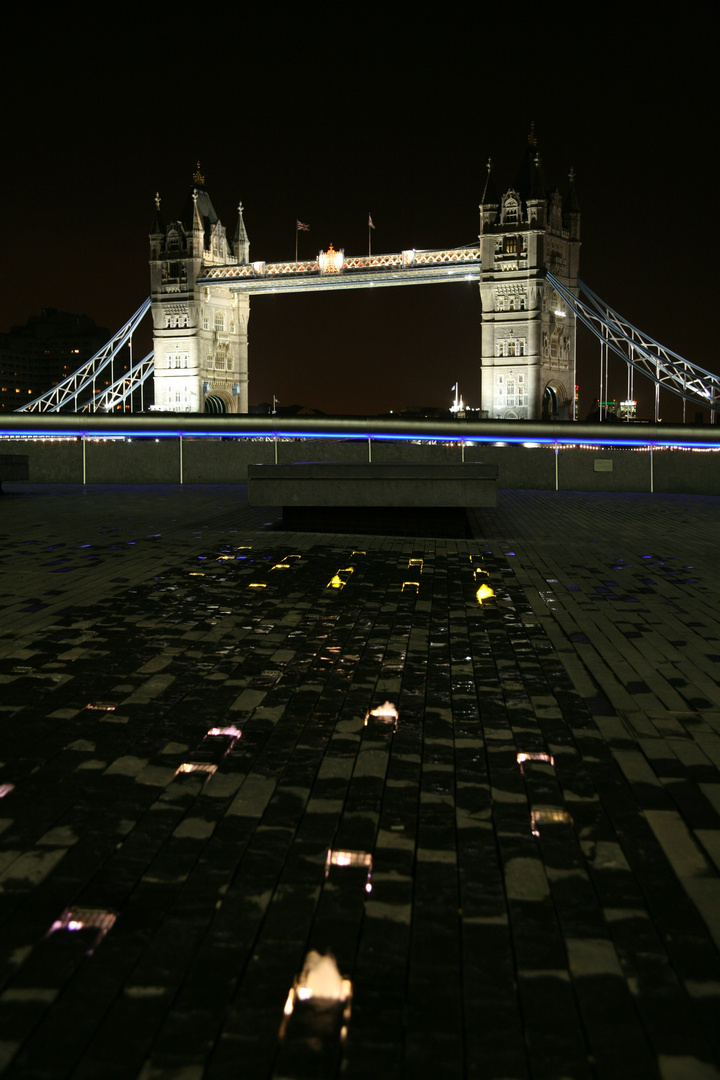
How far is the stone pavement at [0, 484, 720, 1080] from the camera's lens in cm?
154

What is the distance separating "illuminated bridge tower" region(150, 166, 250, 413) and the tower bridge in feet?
0.22

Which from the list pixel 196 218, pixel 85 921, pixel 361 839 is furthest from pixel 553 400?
pixel 85 921

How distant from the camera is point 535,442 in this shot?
15516mm

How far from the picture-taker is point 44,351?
14850 centimetres

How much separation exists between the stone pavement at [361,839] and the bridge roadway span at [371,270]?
161 ft

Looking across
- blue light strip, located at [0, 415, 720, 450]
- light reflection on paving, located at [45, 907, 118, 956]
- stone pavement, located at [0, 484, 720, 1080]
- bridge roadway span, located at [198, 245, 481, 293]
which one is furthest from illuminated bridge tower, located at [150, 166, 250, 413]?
light reflection on paving, located at [45, 907, 118, 956]

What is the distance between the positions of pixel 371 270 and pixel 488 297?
7126 mm

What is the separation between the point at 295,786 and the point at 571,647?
189cm

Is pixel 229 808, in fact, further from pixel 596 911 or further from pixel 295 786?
pixel 596 911

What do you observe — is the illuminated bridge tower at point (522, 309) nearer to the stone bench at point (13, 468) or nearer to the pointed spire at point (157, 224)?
the pointed spire at point (157, 224)

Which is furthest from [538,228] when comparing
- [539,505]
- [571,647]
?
[571,647]

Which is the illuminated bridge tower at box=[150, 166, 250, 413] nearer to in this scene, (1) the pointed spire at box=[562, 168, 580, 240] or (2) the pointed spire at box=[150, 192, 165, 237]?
(2) the pointed spire at box=[150, 192, 165, 237]

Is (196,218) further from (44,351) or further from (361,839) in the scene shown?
(44,351)

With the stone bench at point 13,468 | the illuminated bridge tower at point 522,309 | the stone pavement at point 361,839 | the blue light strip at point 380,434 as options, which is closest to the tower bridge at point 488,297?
the illuminated bridge tower at point 522,309
